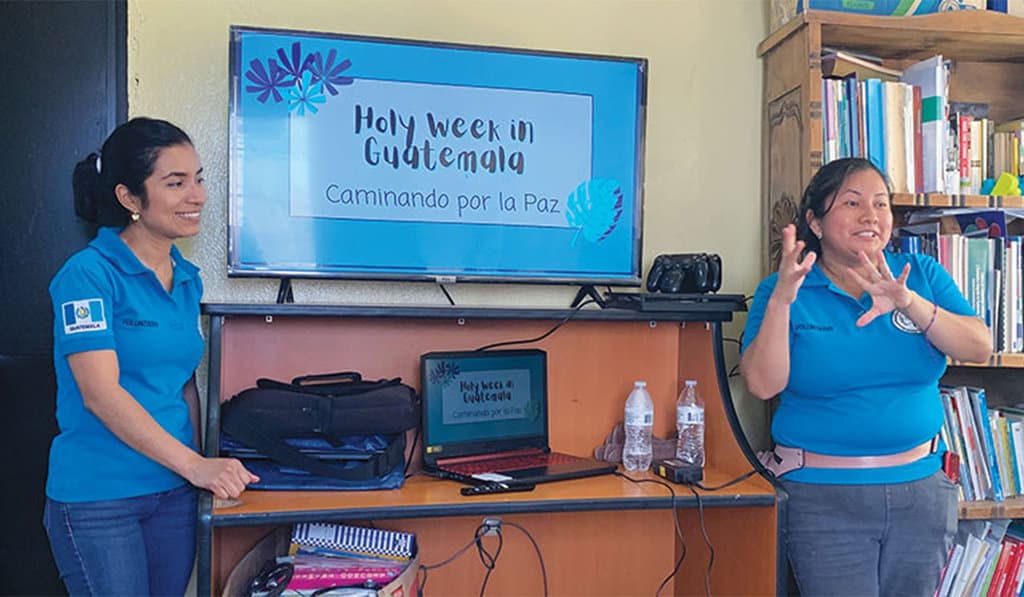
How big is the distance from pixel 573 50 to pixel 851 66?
28.7 inches

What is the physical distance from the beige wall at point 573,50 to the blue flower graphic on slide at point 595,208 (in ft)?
0.49

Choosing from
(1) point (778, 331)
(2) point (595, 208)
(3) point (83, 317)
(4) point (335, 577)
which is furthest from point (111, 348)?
(1) point (778, 331)

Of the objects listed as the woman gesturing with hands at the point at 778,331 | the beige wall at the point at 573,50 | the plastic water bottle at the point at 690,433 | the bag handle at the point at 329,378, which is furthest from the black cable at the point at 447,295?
the woman gesturing with hands at the point at 778,331

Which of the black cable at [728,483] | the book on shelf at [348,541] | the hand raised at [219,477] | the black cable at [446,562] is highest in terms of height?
the hand raised at [219,477]

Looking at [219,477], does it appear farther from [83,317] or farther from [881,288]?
[881,288]

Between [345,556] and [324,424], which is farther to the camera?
[345,556]

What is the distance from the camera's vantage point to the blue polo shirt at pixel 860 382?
1.65m

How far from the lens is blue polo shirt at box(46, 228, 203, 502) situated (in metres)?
1.44

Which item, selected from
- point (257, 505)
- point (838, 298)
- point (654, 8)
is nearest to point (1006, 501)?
point (838, 298)

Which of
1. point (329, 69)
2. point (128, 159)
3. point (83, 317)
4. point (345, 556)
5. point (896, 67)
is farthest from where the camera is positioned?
point (896, 67)

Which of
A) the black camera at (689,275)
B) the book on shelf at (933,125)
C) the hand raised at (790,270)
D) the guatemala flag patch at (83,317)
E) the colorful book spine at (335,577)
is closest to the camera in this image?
the guatemala flag patch at (83,317)

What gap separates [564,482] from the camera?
1.75 metres

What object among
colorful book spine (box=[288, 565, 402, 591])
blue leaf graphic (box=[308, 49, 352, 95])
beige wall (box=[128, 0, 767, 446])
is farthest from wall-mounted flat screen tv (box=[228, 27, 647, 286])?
colorful book spine (box=[288, 565, 402, 591])

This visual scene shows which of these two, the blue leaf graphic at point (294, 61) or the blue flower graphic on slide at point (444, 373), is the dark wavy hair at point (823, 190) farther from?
the blue leaf graphic at point (294, 61)
